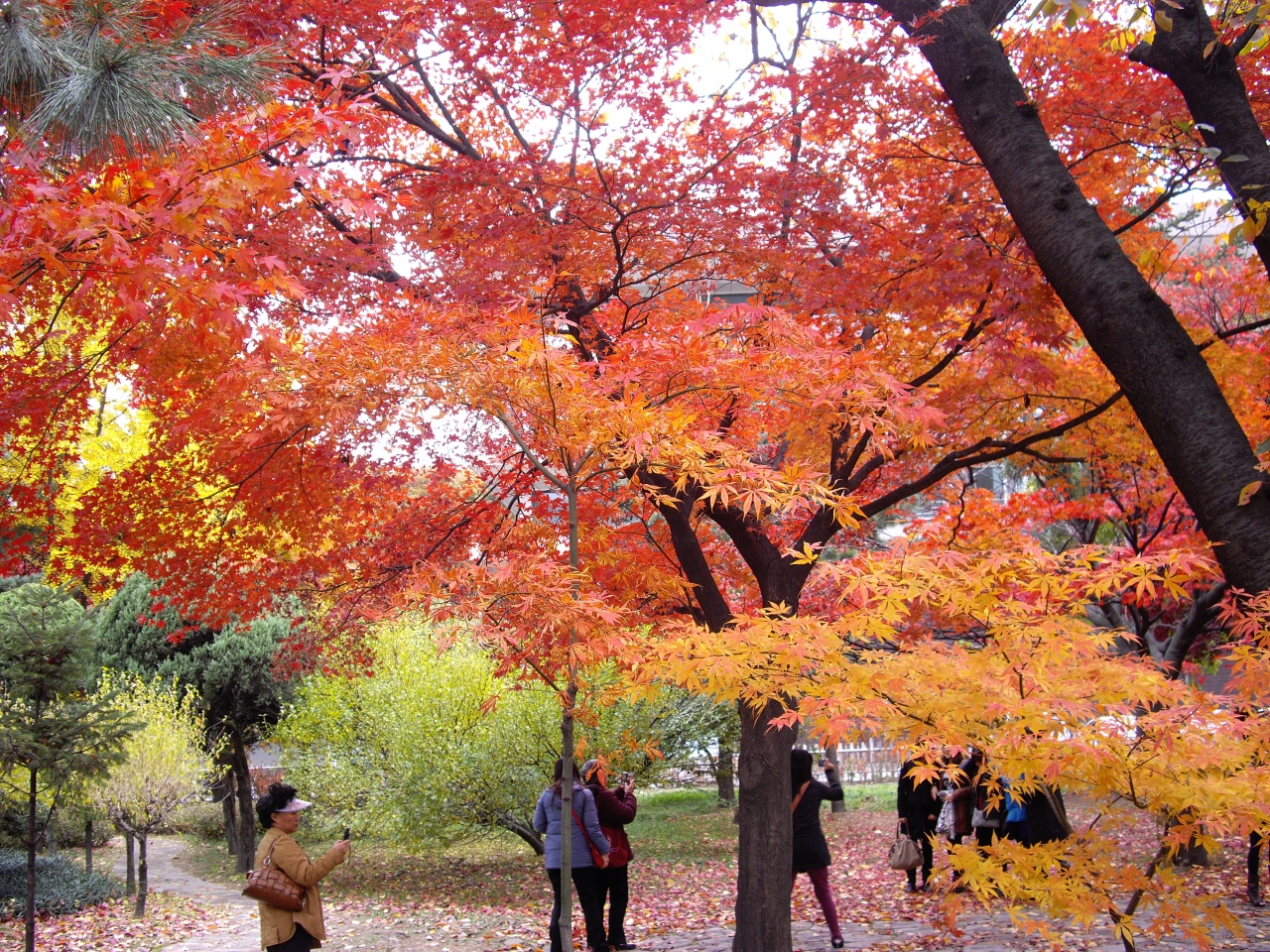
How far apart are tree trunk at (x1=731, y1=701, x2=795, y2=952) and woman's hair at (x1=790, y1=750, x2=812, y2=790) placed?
335mm

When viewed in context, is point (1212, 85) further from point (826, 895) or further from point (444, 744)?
point (444, 744)

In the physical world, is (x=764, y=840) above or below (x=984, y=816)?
above

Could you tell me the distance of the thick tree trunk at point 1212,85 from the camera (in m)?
4.91

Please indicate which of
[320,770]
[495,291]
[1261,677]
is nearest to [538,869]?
[320,770]

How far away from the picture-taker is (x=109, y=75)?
405 cm

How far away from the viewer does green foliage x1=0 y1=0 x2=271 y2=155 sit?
401 cm

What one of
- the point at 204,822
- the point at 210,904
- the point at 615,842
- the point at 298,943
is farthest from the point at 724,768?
the point at 298,943

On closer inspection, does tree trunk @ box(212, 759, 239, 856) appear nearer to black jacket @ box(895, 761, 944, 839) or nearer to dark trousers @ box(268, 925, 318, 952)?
black jacket @ box(895, 761, 944, 839)

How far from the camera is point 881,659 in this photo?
435cm

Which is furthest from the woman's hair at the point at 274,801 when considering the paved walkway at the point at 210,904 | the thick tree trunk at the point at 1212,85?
the thick tree trunk at the point at 1212,85

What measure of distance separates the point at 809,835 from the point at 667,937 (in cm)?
225

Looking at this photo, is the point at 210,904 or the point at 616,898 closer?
the point at 616,898

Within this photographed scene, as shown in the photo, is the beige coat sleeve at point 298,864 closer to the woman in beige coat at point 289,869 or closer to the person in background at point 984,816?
the woman in beige coat at point 289,869

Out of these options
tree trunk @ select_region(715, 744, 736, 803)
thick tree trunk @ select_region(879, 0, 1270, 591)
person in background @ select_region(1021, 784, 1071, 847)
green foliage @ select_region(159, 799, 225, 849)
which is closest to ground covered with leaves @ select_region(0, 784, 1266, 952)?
person in background @ select_region(1021, 784, 1071, 847)
